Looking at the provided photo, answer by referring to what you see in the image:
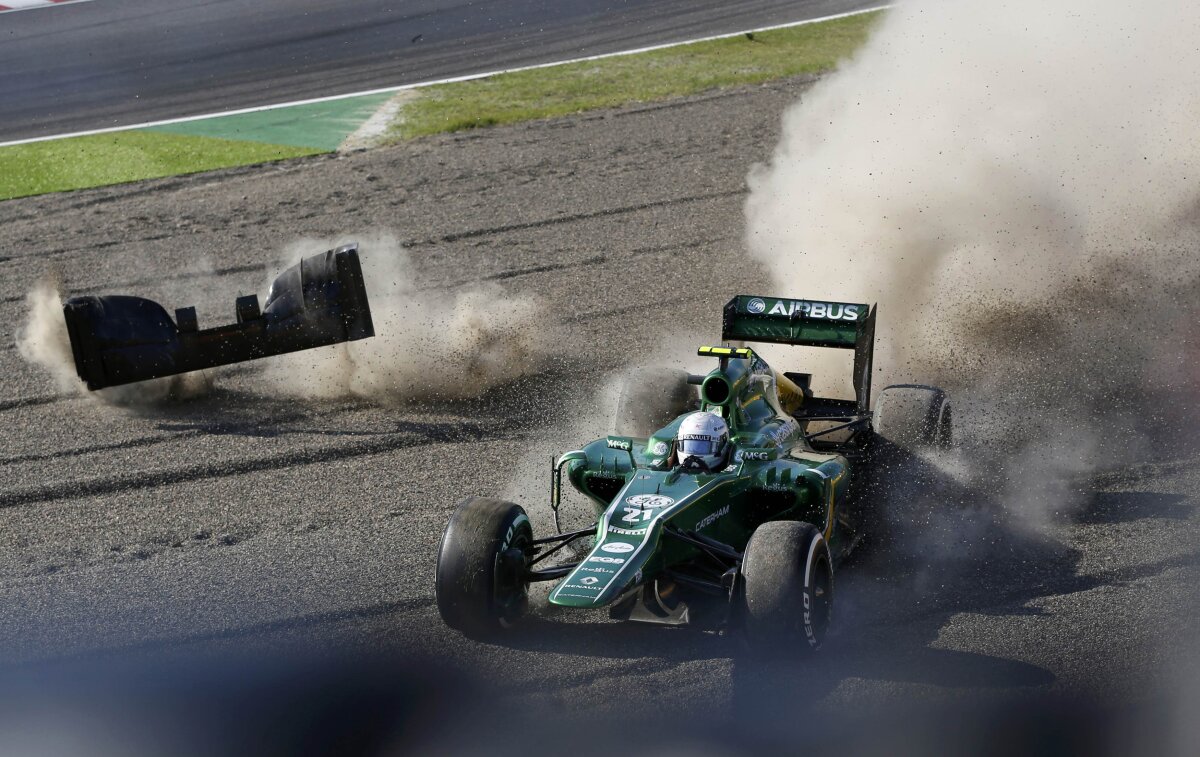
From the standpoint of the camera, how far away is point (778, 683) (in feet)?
26.9

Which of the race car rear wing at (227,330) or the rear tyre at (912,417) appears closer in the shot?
the rear tyre at (912,417)

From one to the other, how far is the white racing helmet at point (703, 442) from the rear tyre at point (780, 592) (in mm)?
1006

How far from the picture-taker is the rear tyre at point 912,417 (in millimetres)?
10766

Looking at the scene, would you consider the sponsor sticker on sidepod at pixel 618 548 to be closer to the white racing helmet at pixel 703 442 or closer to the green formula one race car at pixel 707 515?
the green formula one race car at pixel 707 515

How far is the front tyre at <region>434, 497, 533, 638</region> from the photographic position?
28.2 feet

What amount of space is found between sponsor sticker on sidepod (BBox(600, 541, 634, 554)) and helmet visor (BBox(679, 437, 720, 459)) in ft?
3.21

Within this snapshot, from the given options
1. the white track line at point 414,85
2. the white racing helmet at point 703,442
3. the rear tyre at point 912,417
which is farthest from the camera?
the white track line at point 414,85

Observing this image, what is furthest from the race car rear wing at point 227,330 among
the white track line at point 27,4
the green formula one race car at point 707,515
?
the white track line at point 27,4

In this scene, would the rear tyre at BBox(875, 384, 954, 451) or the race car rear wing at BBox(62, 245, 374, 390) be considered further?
the race car rear wing at BBox(62, 245, 374, 390)

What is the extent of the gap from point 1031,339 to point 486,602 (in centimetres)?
758

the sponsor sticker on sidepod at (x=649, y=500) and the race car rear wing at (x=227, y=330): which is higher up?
the race car rear wing at (x=227, y=330)

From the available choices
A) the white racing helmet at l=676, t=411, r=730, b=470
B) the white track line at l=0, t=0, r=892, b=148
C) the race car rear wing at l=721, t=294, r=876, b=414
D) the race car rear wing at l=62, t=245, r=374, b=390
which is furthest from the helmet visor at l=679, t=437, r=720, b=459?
the white track line at l=0, t=0, r=892, b=148

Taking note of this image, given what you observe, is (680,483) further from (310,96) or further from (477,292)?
(310,96)

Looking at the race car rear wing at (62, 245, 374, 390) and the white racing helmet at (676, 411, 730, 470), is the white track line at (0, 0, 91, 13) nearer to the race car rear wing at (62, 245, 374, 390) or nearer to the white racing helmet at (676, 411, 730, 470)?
the race car rear wing at (62, 245, 374, 390)
